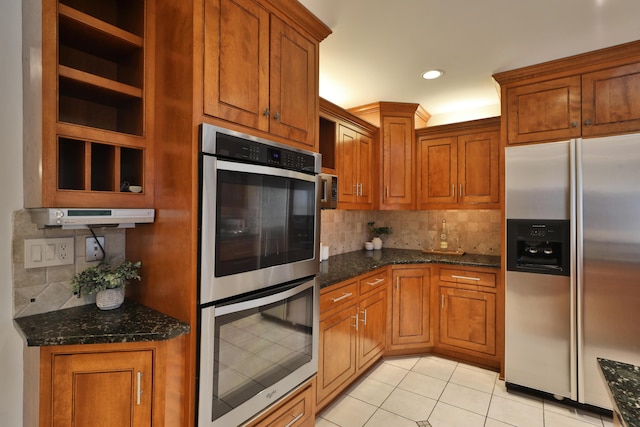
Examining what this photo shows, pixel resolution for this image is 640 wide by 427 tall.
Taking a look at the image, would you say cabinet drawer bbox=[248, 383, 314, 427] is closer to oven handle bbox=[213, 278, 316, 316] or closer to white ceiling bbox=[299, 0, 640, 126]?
oven handle bbox=[213, 278, 316, 316]

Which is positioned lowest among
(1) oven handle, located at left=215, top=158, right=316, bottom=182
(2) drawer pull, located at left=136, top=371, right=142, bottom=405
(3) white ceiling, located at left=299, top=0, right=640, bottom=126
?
(2) drawer pull, located at left=136, top=371, right=142, bottom=405

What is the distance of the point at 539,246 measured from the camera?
2.33 metres

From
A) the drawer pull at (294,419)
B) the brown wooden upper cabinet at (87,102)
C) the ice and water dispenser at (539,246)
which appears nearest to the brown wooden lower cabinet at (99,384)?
the brown wooden upper cabinet at (87,102)

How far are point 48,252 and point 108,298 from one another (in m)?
0.33

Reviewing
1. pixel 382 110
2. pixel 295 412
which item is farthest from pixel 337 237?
pixel 295 412

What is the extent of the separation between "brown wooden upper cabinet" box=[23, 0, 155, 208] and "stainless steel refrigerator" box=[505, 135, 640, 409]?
253 centimetres

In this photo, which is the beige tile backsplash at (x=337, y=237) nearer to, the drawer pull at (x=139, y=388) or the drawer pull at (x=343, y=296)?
the drawer pull at (x=139, y=388)

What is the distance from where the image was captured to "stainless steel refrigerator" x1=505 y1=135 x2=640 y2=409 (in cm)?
199

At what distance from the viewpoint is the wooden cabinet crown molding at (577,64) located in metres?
2.04

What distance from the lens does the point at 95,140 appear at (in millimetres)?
1213

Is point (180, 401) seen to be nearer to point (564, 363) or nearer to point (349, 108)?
point (564, 363)

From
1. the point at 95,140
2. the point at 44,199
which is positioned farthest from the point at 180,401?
the point at 95,140

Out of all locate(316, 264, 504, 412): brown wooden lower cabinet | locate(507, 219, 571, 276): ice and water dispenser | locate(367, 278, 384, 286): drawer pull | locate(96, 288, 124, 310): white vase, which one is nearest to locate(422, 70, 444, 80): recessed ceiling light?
locate(507, 219, 571, 276): ice and water dispenser

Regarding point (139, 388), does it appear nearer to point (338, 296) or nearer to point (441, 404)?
point (338, 296)
